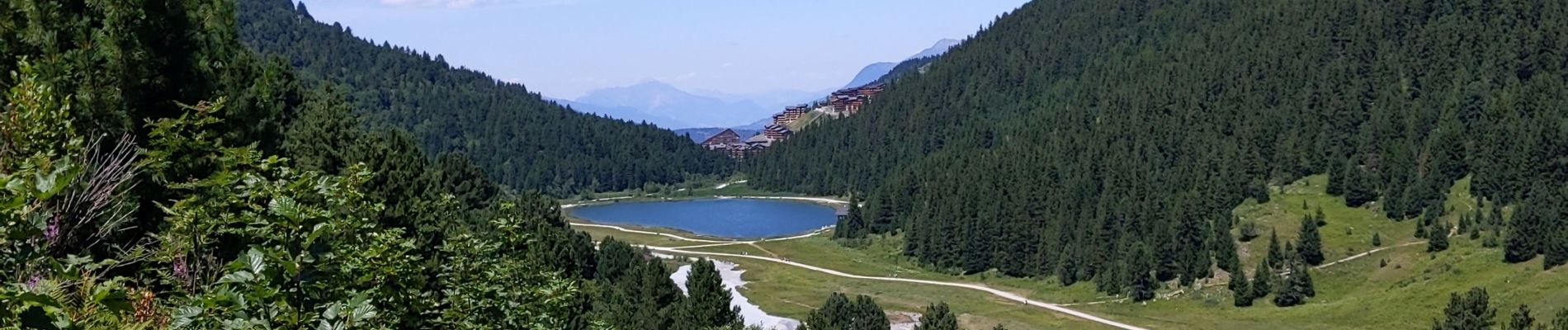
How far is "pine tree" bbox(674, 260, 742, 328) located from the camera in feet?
142

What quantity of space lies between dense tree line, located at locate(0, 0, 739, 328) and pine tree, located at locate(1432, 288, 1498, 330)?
44583 mm

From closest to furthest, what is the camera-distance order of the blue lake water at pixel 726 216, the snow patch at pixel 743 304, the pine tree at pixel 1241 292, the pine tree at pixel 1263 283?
the snow patch at pixel 743 304, the pine tree at pixel 1241 292, the pine tree at pixel 1263 283, the blue lake water at pixel 726 216

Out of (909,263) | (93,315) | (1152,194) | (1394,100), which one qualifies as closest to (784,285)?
(909,263)

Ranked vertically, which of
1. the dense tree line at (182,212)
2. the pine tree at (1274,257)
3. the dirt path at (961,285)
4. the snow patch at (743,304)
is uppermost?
the dense tree line at (182,212)

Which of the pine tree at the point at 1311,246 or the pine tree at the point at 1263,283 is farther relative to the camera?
the pine tree at the point at 1311,246

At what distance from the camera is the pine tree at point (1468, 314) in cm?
5203

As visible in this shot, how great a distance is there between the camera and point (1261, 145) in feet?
377

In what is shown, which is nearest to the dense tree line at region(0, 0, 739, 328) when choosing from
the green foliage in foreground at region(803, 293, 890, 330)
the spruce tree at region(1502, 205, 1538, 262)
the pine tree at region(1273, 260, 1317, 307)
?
the green foliage in foreground at region(803, 293, 890, 330)

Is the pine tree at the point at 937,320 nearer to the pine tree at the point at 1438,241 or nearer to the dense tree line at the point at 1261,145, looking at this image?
the dense tree line at the point at 1261,145

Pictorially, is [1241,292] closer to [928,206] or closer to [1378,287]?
[1378,287]

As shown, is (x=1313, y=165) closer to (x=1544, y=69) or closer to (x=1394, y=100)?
(x=1394, y=100)

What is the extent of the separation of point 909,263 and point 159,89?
104362 millimetres

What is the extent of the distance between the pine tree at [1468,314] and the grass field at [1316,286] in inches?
530

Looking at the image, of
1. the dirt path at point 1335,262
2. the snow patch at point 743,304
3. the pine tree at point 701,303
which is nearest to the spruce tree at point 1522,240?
the dirt path at point 1335,262
